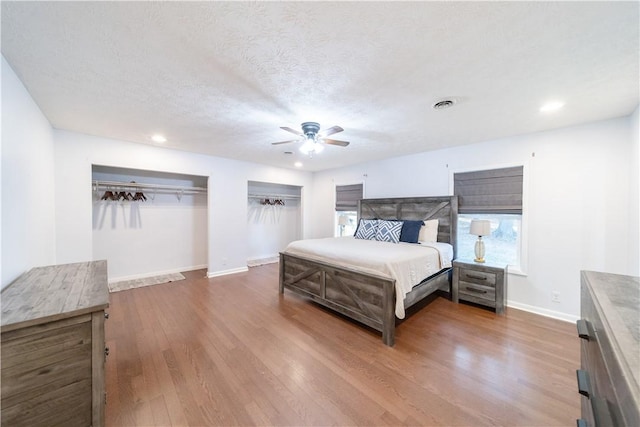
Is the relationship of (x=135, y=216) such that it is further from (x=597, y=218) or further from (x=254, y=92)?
(x=597, y=218)

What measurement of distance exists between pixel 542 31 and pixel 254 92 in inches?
83.9

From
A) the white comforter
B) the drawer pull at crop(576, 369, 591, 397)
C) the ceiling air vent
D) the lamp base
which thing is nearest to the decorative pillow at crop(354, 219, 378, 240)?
the white comforter

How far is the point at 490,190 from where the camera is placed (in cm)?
368

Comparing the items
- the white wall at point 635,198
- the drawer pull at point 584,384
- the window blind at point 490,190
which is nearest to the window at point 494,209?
the window blind at point 490,190

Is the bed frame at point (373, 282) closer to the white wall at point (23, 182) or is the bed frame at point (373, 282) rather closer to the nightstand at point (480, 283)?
the nightstand at point (480, 283)

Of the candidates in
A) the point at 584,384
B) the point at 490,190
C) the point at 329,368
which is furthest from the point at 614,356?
the point at 490,190

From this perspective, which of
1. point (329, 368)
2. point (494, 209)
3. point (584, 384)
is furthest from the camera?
point (494, 209)

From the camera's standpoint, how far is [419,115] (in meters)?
2.76

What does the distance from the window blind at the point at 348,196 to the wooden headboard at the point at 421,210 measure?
0.41 meters

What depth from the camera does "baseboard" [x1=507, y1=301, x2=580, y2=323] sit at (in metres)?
3.02

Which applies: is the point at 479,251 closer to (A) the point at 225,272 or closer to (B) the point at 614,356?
(B) the point at 614,356

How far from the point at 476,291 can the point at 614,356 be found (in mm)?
3225

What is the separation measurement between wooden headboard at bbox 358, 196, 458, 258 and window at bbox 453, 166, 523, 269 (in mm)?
167

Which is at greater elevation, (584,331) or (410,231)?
(410,231)
